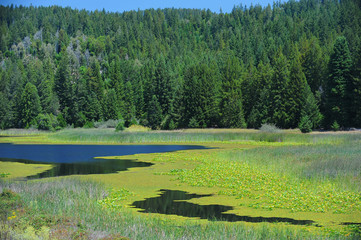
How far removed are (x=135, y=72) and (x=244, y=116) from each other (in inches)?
2483

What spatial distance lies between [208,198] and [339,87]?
56.8 metres

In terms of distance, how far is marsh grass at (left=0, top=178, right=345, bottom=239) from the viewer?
13.3 meters

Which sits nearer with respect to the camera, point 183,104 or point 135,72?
point 183,104

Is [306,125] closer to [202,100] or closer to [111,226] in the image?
[202,100]

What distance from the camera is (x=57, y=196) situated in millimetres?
19578

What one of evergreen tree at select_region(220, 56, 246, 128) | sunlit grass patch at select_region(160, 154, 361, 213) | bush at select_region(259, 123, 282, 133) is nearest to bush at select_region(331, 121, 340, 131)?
bush at select_region(259, 123, 282, 133)

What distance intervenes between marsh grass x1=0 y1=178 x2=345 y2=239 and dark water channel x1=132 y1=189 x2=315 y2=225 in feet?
4.29

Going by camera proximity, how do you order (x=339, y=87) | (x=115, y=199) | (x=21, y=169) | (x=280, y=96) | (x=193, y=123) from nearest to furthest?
(x=115, y=199), (x=21, y=169), (x=339, y=87), (x=280, y=96), (x=193, y=123)

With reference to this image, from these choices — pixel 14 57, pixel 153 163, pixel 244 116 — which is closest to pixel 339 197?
pixel 153 163

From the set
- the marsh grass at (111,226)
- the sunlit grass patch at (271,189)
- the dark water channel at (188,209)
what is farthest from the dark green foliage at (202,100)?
the marsh grass at (111,226)

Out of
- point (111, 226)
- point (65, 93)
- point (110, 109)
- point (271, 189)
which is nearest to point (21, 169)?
point (271, 189)

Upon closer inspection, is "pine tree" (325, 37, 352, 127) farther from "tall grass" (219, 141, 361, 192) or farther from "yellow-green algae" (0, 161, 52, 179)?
"yellow-green algae" (0, 161, 52, 179)

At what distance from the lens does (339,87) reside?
71.4 m

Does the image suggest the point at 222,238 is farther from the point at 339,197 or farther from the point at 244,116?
the point at 244,116
